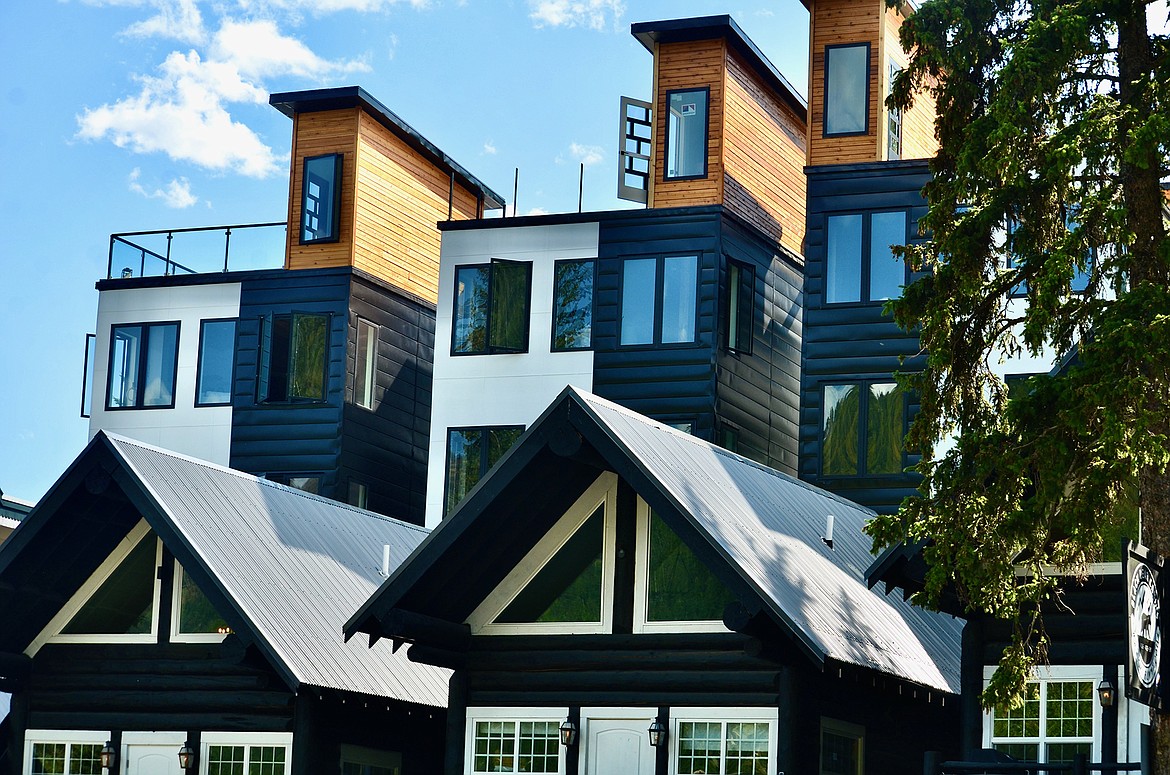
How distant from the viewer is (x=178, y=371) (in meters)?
37.3

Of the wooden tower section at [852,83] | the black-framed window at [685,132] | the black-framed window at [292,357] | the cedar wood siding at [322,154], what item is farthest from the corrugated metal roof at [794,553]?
the cedar wood siding at [322,154]

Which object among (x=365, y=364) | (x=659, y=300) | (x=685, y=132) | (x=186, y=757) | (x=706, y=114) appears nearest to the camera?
(x=186, y=757)

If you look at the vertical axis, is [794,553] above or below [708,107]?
below

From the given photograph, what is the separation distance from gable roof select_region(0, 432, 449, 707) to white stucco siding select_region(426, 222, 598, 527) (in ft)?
29.2

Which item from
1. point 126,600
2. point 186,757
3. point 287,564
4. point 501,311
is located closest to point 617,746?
point 287,564

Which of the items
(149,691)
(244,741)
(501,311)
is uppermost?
(501,311)

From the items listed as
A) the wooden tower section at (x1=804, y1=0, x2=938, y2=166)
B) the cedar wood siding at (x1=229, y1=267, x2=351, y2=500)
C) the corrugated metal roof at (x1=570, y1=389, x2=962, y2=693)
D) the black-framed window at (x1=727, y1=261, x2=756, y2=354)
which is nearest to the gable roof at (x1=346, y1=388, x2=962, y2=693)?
the corrugated metal roof at (x1=570, y1=389, x2=962, y2=693)

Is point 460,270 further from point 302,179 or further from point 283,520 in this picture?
point 283,520

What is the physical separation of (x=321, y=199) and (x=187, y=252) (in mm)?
3167

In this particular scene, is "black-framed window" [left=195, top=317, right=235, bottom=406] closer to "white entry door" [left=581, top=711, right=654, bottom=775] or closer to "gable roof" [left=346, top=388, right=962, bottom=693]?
"gable roof" [left=346, top=388, right=962, bottom=693]

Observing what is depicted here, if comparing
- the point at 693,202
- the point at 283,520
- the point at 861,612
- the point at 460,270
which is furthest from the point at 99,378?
the point at 861,612

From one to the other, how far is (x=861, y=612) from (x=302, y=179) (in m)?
20.9

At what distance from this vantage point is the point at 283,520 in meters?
23.3

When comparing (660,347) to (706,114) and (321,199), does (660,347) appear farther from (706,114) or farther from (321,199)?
(321,199)
